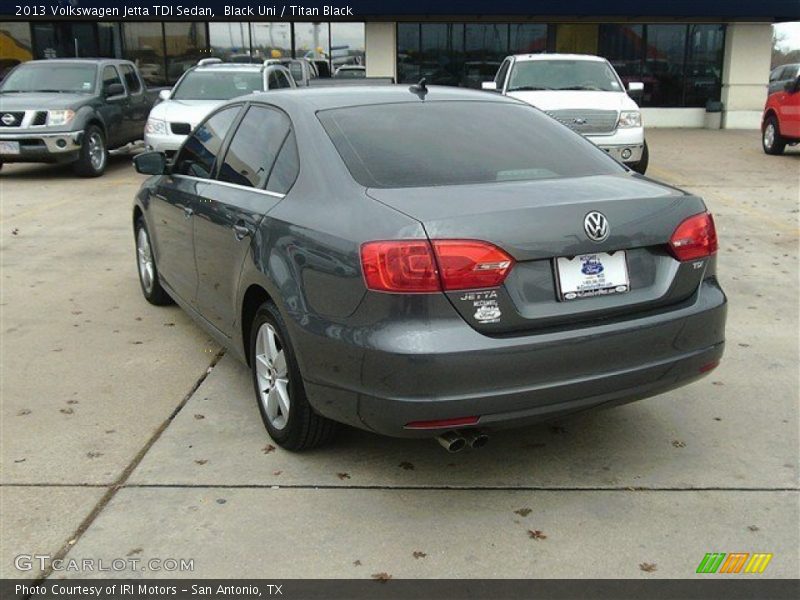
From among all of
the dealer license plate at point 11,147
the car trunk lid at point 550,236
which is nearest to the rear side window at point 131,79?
the dealer license plate at point 11,147

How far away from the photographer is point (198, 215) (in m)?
4.71

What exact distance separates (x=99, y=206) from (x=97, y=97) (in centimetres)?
365

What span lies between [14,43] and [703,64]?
19244 mm

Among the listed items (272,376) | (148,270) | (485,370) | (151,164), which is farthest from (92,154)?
(485,370)

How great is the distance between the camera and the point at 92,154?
13453 mm

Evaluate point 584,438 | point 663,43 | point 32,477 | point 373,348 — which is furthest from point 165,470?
point 663,43

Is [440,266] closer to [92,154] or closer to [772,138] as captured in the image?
[92,154]

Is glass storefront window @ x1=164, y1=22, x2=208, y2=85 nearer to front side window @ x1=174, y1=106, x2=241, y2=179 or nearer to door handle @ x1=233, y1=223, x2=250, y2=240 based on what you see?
front side window @ x1=174, y1=106, x2=241, y2=179

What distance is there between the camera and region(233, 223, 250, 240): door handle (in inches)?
157

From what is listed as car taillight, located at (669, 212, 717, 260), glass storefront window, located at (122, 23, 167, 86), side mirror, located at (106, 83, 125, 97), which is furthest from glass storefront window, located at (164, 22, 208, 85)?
car taillight, located at (669, 212, 717, 260)

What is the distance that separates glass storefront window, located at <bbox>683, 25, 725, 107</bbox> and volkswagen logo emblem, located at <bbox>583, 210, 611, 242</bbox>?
21.4 m

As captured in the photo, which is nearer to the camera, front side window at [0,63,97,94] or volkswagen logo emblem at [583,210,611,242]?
volkswagen logo emblem at [583,210,611,242]

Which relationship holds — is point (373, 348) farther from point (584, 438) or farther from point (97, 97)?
point (97, 97)

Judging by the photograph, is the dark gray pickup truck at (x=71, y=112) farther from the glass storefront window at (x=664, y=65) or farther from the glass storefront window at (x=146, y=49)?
the glass storefront window at (x=664, y=65)
